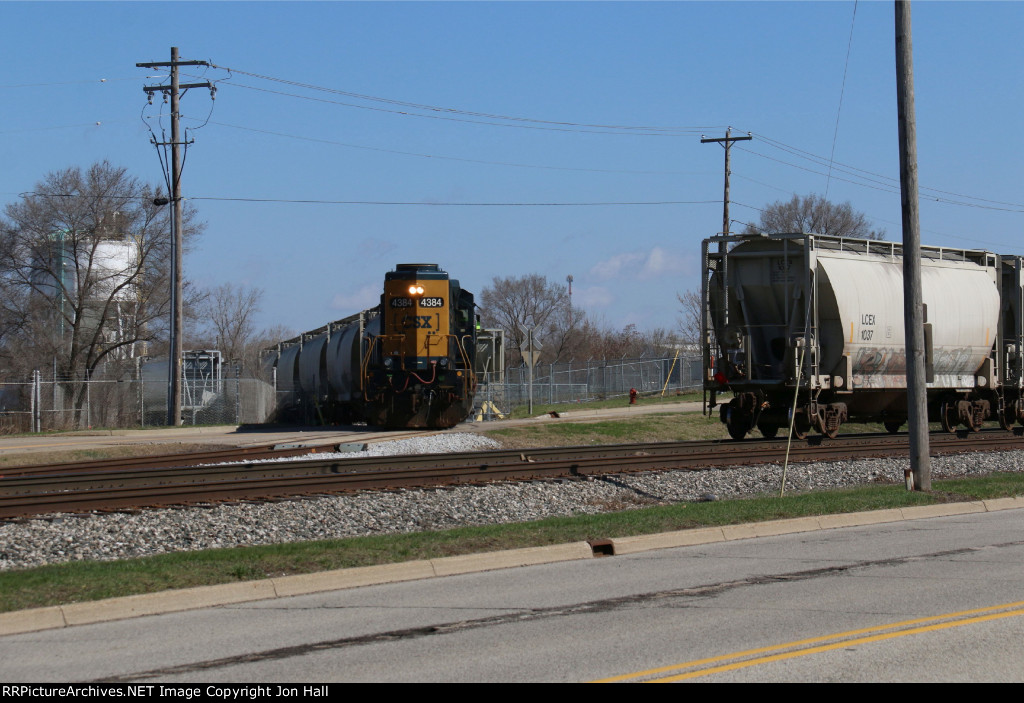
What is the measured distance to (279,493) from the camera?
13766 mm

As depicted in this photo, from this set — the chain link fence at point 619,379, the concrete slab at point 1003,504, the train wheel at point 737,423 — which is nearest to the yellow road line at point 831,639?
the concrete slab at point 1003,504

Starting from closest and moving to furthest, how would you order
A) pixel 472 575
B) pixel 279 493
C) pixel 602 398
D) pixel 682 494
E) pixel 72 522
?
pixel 472 575 < pixel 72 522 < pixel 279 493 < pixel 682 494 < pixel 602 398

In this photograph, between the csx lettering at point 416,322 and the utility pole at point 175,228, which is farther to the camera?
the utility pole at point 175,228

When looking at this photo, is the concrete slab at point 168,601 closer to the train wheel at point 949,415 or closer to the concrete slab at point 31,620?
the concrete slab at point 31,620

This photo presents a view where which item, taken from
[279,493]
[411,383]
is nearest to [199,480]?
[279,493]

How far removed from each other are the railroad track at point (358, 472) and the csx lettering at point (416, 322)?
27.7 feet

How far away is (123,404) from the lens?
3988 centimetres

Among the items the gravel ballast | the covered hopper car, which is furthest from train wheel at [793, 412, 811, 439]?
the gravel ballast

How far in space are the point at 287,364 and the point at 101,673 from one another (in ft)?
127

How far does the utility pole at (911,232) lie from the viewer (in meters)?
15.8

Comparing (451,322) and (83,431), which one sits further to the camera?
(83,431)

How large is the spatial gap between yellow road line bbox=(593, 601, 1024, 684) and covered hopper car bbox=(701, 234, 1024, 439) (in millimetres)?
13790

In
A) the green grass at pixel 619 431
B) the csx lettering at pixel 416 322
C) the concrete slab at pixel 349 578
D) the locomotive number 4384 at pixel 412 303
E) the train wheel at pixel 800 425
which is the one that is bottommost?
the concrete slab at pixel 349 578
